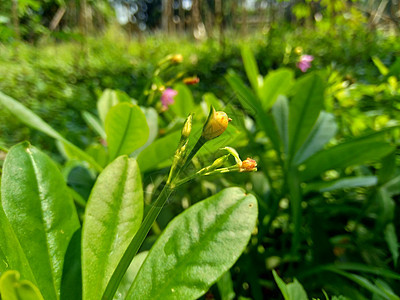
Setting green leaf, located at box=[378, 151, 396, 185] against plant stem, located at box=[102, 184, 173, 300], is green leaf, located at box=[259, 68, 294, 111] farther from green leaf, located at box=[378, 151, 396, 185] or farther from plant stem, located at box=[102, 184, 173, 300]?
plant stem, located at box=[102, 184, 173, 300]

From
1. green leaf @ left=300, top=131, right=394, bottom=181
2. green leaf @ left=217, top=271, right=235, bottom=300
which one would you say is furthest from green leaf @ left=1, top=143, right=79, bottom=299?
green leaf @ left=300, top=131, right=394, bottom=181

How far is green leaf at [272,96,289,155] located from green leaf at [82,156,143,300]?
34 centimetres

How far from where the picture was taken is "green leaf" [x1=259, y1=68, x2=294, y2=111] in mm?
804

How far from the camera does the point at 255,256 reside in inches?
22.9

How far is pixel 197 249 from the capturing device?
13.1 inches

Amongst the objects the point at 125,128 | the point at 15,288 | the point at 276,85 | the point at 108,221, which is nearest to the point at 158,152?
the point at 125,128

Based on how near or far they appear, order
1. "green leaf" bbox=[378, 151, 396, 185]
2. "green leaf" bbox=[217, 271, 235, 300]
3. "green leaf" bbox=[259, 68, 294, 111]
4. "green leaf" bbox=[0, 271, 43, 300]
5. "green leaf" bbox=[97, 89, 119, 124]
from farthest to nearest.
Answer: "green leaf" bbox=[259, 68, 294, 111] → "green leaf" bbox=[97, 89, 119, 124] → "green leaf" bbox=[378, 151, 396, 185] → "green leaf" bbox=[217, 271, 235, 300] → "green leaf" bbox=[0, 271, 43, 300]

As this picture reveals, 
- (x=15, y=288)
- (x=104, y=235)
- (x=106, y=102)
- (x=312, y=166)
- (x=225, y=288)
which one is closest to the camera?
(x=15, y=288)

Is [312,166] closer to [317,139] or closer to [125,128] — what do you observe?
[317,139]

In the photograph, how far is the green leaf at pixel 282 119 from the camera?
2.09 feet

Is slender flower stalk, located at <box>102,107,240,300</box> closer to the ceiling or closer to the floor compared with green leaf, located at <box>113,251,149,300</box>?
closer to the ceiling

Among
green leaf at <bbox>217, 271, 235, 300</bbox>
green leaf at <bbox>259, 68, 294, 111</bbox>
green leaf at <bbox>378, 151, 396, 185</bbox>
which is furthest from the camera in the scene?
green leaf at <bbox>259, 68, 294, 111</bbox>

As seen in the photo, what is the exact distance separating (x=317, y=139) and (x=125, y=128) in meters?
0.35

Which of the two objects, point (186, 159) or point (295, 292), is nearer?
point (186, 159)
